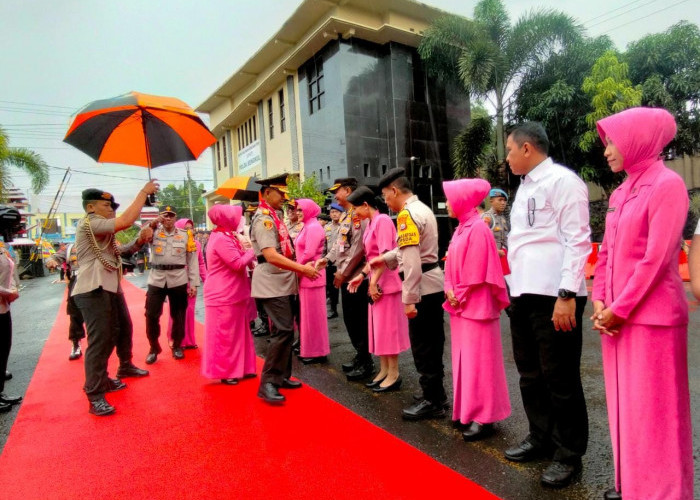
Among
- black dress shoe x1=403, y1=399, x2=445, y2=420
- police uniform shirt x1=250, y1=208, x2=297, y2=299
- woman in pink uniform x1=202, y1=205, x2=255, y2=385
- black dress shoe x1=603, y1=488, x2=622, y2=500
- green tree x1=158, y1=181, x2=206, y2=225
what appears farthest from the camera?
green tree x1=158, y1=181, x2=206, y2=225

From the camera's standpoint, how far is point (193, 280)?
18.8ft

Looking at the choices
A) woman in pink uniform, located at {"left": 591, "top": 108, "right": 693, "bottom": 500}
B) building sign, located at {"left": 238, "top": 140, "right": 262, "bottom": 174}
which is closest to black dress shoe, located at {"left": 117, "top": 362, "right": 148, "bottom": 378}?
woman in pink uniform, located at {"left": 591, "top": 108, "right": 693, "bottom": 500}

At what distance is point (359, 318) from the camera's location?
4.69 meters

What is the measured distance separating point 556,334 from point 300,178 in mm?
17790

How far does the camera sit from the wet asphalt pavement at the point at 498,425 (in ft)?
7.97

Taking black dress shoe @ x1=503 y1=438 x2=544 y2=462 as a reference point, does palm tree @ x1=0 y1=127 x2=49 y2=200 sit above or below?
above

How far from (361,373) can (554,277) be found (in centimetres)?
250

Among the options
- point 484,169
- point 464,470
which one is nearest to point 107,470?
point 464,470

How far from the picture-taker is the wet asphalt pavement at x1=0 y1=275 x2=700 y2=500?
2.43 metres

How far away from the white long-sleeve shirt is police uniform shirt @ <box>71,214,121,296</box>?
3.21 m

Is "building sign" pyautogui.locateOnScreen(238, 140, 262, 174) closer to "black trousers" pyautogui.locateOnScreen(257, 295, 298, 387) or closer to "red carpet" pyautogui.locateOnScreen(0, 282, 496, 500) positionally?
"black trousers" pyautogui.locateOnScreen(257, 295, 298, 387)

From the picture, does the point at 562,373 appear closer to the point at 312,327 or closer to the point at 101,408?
the point at 312,327

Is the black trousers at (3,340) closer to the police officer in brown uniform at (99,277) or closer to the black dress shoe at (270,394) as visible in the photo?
the police officer in brown uniform at (99,277)

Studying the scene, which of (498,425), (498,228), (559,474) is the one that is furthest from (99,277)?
(498,228)
